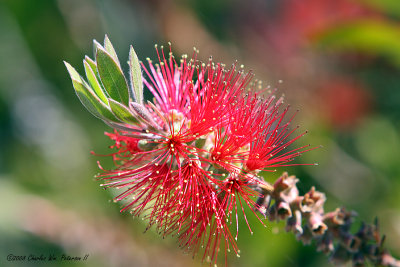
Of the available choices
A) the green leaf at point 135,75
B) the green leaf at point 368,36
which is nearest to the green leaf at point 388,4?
the green leaf at point 368,36

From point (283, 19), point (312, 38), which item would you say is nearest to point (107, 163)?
Result: point (312, 38)

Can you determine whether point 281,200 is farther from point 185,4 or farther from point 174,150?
point 185,4

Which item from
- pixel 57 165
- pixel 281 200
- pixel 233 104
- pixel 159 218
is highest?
pixel 233 104

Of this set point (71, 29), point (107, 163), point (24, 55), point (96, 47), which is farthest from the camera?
point (24, 55)

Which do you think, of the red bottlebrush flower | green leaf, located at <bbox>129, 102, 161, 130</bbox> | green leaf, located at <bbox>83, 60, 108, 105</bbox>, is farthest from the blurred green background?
green leaf, located at <bbox>83, 60, 108, 105</bbox>

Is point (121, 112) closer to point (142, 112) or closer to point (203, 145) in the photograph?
point (142, 112)

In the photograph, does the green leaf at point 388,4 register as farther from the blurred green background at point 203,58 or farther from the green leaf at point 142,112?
the green leaf at point 142,112
